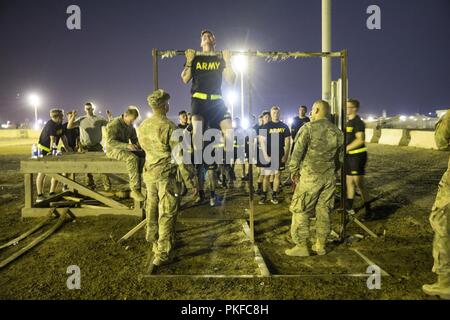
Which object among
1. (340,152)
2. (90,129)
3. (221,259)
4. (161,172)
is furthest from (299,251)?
(90,129)

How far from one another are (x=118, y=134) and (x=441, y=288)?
20.4 ft

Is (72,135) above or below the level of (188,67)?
below

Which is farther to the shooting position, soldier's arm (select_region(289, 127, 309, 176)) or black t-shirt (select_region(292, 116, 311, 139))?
black t-shirt (select_region(292, 116, 311, 139))

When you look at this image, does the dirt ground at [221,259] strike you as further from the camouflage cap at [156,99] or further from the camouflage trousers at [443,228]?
the camouflage cap at [156,99]

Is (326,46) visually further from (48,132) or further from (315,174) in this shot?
(48,132)

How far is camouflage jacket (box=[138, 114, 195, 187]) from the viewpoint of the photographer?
5.14 m

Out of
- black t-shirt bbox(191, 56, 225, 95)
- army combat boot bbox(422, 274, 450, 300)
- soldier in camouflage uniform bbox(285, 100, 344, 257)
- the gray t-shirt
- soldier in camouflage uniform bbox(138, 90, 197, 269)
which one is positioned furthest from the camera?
the gray t-shirt

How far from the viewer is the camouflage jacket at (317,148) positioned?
548 cm

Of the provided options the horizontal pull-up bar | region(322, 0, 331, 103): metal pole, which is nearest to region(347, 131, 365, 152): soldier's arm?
the horizontal pull-up bar

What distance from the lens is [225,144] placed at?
7.45 metres

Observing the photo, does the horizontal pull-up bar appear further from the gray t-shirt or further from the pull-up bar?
the gray t-shirt

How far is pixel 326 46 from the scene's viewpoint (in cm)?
976

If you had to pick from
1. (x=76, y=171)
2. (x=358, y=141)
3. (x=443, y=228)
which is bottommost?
(x=443, y=228)

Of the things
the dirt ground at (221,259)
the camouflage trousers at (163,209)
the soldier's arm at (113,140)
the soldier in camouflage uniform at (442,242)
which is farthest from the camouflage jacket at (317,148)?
the soldier's arm at (113,140)
